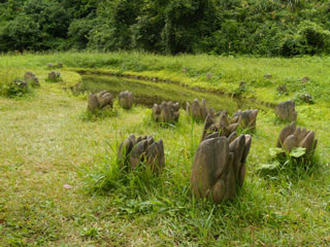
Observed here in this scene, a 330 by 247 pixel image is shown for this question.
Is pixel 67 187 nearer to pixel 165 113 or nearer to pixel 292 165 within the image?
pixel 292 165

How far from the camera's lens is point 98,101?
502 centimetres

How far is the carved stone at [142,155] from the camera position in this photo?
2.46 m

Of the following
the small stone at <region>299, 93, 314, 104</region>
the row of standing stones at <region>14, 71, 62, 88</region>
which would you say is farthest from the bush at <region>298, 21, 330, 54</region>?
the row of standing stones at <region>14, 71, 62, 88</region>

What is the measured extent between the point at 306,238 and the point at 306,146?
117 centimetres

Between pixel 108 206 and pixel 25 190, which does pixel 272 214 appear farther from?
pixel 25 190

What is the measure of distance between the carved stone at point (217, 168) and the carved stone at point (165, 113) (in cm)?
233

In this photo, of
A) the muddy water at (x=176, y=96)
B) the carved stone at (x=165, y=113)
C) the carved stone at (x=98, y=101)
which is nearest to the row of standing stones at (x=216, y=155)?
the carved stone at (x=165, y=113)

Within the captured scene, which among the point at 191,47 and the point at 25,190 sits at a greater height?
the point at 191,47

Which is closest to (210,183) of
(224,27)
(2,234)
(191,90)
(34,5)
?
(2,234)

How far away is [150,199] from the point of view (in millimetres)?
2264

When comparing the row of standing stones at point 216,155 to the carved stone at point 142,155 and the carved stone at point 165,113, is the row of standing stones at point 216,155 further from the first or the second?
the carved stone at point 165,113

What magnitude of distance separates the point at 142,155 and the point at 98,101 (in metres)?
2.76

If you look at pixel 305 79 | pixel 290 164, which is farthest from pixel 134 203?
pixel 305 79

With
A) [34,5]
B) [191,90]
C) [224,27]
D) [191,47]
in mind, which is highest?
[34,5]
